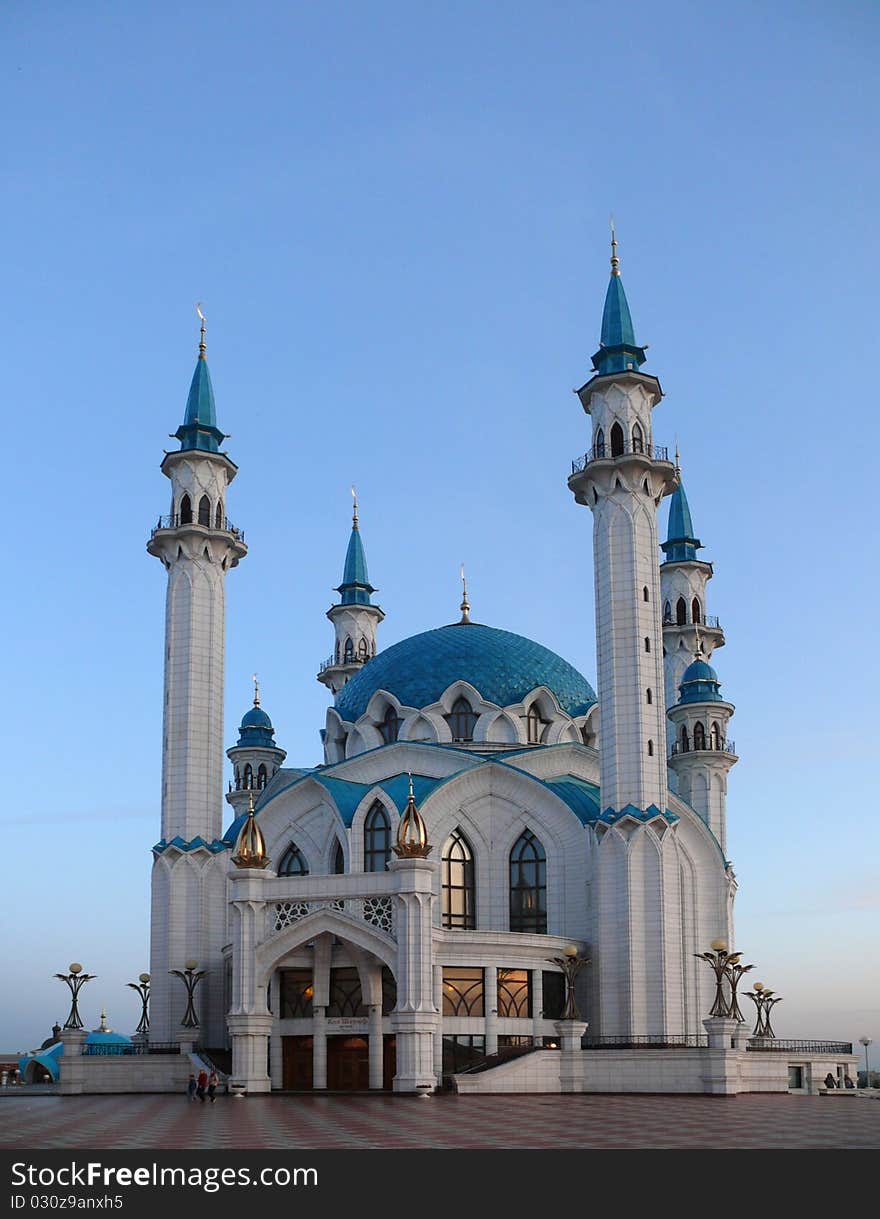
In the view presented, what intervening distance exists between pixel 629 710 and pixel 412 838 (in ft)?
29.0

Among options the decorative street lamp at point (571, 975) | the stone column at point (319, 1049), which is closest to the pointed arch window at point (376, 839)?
the stone column at point (319, 1049)

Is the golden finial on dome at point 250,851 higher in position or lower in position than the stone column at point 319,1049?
higher

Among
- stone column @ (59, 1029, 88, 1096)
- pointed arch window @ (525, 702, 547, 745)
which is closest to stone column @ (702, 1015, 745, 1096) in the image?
pointed arch window @ (525, 702, 547, 745)

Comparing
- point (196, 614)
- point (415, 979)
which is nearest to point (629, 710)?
point (415, 979)

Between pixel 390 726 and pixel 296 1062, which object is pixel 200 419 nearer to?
pixel 390 726

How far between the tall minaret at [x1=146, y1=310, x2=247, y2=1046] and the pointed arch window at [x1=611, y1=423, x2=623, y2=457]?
14.2 meters

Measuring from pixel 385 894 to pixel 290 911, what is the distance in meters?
3.22

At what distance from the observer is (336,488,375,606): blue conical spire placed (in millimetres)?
67000

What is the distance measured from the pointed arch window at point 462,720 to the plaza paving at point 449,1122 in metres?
18.1

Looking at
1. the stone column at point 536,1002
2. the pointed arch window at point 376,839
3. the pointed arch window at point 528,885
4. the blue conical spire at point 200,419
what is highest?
the blue conical spire at point 200,419

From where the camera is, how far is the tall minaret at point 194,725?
47562 millimetres

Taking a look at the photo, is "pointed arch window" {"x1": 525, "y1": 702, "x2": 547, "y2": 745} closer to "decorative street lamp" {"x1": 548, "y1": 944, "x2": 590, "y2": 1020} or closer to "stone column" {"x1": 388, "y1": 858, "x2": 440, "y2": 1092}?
"decorative street lamp" {"x1": 548, "y1": 944, "x2": 590, "y2": 1020}

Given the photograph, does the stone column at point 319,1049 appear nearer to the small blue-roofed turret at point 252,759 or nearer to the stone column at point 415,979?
the stone column at point 415,979
